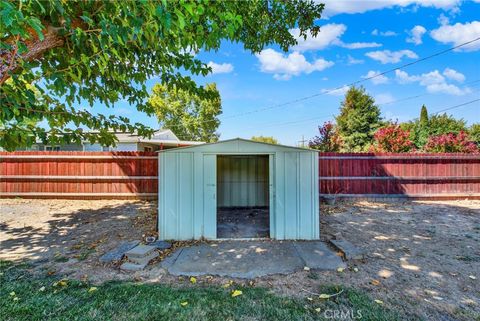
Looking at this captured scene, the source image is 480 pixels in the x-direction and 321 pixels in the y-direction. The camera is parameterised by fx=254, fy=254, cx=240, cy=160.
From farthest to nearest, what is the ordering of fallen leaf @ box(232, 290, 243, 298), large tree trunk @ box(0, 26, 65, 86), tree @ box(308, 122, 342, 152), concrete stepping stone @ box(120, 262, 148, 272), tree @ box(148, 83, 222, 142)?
tree @ box(148, 83, 222, 142) < tree @ box(308, 122, 342, 152) < concrete stepping stone @ box(120, 262, 148, 272) < fallen leaf @ box(232, 290, 243, 298) < large tree trunk @ box(0, 26, 65, 86)

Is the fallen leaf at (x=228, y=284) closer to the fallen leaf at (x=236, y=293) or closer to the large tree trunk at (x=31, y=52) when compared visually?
the fallen leaf at (x=236, y=293)

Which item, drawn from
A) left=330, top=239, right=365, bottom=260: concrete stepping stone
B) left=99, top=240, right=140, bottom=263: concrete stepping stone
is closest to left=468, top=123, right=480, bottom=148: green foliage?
left=330, top=239, right=365, bottom=260: concrete stepping stone

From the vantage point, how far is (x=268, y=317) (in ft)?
7.84

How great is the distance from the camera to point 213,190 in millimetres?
4723

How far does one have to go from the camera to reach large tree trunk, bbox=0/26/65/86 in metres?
2.24

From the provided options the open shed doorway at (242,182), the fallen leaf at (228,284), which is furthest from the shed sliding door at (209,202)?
the open shed doorway at (242,182)

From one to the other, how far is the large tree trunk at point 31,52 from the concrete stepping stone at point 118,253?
260 centimetres

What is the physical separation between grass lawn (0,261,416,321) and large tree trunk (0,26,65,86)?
2207mm

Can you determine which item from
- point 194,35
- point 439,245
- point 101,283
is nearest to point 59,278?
point 101,283

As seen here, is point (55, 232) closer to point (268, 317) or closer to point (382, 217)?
point (268, 317)

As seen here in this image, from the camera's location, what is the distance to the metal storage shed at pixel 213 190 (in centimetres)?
469

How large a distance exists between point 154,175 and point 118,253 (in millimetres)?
4734

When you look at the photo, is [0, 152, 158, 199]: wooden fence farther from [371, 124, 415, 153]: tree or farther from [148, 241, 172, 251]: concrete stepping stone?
[371, 124, 415, 153]: tree

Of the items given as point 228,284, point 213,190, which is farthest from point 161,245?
point 228,284
